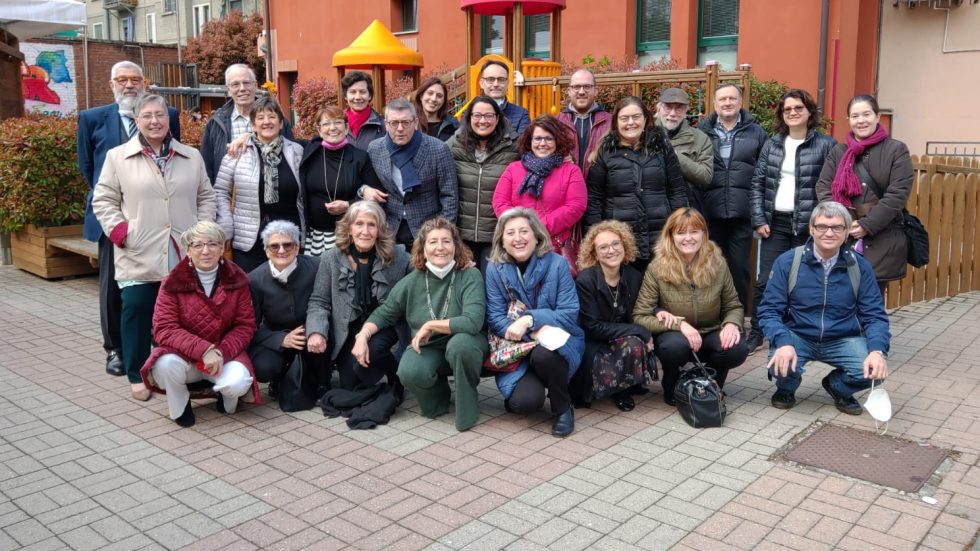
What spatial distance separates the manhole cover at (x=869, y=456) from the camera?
14.2ft

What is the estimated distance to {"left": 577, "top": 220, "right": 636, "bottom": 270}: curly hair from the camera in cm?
532

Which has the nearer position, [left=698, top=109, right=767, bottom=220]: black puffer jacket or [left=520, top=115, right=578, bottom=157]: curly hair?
[left=520, top=115, right=578, bottom=157]: curly hair

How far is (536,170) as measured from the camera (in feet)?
18.5

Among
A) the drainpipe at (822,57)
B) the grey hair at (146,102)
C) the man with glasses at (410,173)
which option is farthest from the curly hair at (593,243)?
the drainpipe at (822,57)

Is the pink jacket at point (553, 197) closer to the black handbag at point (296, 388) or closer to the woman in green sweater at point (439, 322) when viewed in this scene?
the woman in green sweater at point (439, 322)

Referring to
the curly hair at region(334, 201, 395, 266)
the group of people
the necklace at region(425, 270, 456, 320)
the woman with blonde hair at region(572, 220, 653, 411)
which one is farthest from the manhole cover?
the curly hair at region(334, 201, 395, 266)

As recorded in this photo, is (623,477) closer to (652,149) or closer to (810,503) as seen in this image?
(810,503)

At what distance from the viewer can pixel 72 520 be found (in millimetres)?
3869

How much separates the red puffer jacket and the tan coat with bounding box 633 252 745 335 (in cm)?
250

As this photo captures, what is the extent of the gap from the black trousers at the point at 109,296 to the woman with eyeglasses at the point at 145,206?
387mm

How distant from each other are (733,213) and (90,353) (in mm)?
5309

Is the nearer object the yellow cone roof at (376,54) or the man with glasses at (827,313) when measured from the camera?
the man with glasses at (827,313)

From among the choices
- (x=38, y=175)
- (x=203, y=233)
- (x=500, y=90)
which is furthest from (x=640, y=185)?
(x=38, y=175)

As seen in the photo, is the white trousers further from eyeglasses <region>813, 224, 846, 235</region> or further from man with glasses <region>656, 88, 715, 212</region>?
eyeglasses <region>813, 224, 846, 235</region>
